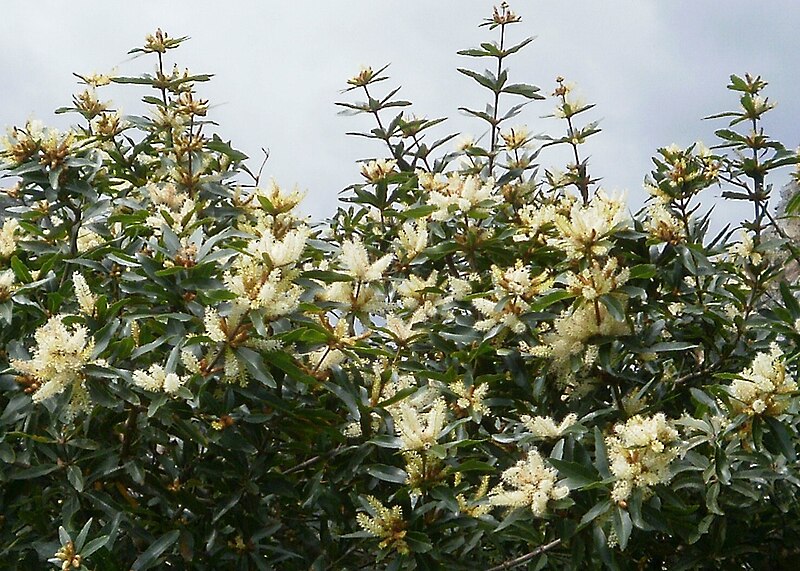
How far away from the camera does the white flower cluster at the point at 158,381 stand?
2.20 m

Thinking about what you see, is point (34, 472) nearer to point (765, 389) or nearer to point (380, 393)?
point (380, 393)

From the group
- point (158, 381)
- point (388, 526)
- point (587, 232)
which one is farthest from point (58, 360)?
point (587, 232)

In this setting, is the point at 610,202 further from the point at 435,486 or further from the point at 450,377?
the point at 435,486

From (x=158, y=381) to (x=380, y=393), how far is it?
62cm

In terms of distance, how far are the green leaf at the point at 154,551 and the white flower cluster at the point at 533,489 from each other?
77cm

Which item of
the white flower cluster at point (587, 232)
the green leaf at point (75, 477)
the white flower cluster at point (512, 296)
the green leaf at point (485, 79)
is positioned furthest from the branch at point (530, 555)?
the green leaf at point (485, 79)

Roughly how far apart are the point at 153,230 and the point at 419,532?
1227 millimetres

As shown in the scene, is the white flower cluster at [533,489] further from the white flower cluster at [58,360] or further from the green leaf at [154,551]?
the white flower cluster at [58,360]

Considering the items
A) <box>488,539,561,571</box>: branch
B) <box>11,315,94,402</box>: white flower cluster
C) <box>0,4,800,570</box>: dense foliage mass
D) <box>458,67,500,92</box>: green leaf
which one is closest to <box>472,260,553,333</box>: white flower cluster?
<box>0,4,800,570</box>: dense foliage mass

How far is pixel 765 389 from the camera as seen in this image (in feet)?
7.45

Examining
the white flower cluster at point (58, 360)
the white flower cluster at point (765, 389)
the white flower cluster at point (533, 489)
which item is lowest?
the white flower cluster at point (533, 489)

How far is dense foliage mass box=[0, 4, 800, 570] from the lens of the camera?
7.57ft

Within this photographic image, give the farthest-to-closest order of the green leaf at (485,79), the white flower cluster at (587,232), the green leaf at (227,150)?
the green leaf at (485,79) < the green leaf at (227,150) < the white flower cluster at (587,232)

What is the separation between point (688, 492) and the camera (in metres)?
2.85
